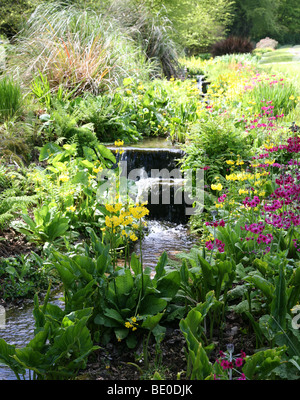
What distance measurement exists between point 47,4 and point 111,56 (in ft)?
7.42

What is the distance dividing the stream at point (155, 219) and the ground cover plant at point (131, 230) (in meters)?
0.17

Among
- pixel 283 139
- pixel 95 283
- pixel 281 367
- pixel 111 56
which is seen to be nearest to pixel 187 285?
pixel 95 283

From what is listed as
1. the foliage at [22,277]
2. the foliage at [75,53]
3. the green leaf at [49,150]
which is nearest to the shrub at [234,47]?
the foliage at [75,53]

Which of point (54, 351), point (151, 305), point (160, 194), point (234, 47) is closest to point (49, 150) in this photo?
point (160, 194)

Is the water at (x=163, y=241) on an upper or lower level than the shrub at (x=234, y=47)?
lower

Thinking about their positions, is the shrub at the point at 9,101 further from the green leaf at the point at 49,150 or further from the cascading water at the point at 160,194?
the cascading water at the point at 160,194

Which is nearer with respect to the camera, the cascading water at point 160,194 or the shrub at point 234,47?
the cascading water at point 160,194

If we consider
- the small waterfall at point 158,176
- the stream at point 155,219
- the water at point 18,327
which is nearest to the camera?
the water at point 18,327

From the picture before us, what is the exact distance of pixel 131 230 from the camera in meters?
3.44

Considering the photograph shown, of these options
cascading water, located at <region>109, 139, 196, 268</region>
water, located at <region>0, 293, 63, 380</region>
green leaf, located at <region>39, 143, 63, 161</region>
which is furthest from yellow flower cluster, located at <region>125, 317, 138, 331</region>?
green leaf, located at <region>39, 143, 63, 161</region>

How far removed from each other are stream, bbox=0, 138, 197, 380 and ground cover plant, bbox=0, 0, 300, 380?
0.17 meters

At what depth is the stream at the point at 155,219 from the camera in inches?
114
